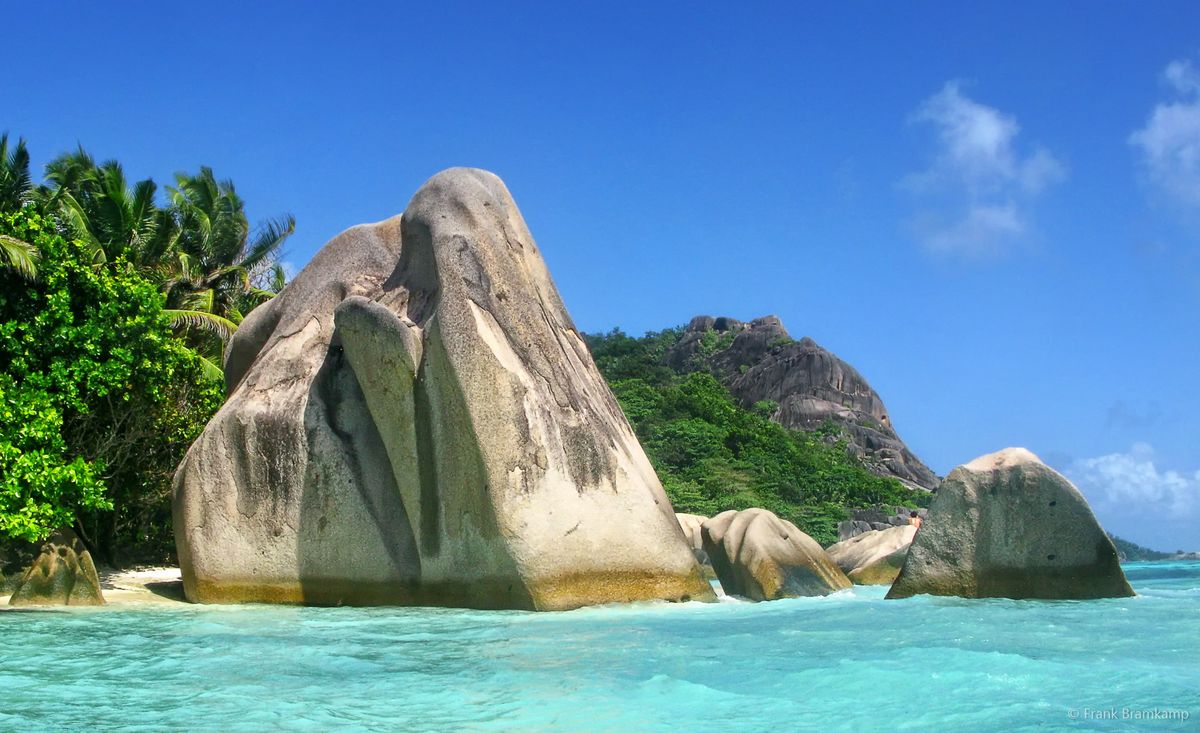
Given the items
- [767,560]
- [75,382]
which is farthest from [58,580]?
[767,560]

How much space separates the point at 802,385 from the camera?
62500mm

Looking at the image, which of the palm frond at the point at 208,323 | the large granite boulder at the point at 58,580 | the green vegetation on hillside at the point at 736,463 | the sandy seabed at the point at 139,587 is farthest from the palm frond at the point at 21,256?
the green vegetation on hillside at the point at 736,463

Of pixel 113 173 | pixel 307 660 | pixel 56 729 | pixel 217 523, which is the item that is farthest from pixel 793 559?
pixel 113 173

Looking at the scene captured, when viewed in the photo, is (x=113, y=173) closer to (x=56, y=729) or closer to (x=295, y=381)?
(x=295, y=381)

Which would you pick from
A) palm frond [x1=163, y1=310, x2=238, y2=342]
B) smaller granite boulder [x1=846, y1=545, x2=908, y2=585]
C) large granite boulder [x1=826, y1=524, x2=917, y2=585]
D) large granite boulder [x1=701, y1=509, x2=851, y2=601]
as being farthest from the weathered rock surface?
palm frond [x1=163, y1=310, x2=238, y2=342]

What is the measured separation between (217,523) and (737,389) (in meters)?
53.0

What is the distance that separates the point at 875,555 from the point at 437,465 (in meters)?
12.0

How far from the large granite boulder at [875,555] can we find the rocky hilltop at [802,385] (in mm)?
34492

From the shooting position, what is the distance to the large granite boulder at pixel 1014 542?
12320 millimetres

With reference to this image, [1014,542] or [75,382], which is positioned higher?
[75,382]

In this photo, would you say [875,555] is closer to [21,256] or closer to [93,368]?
[93,368]

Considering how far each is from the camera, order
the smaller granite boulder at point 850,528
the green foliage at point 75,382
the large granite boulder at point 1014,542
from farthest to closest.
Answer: the smaller granite boulder at point 850,528, the large granite boulder at point 1014,542, the green foliage at point 75,382

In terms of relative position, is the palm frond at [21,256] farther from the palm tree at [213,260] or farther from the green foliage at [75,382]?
the palm tree at [213,260]

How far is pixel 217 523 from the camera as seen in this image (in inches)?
488
